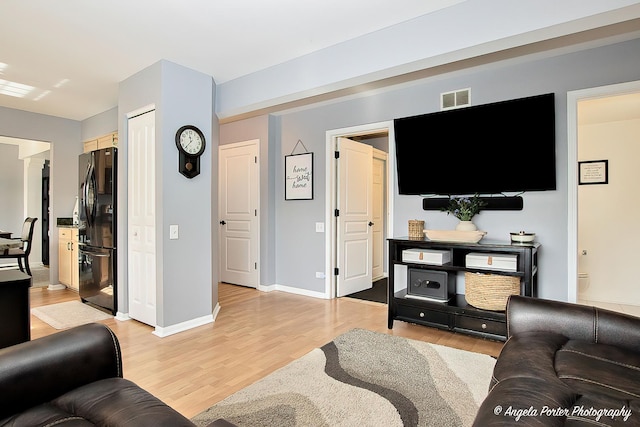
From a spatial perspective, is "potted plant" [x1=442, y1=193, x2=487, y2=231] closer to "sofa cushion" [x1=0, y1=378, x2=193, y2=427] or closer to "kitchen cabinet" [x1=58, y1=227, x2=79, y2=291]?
"sofa cushion" [x1=0, y1=378, x2=193, y2=427]

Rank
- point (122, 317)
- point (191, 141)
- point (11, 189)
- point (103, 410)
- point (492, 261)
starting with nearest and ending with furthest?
point (103, 410), point (492, 261), point (191, 141), point (122, 317), point (11, 189)

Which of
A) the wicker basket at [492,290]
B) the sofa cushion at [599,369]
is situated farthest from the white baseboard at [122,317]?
the sofa cushion at [599,369]

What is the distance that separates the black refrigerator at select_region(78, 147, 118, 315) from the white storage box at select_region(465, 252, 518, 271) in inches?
142

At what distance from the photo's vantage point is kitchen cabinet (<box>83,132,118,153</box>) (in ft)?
14.8

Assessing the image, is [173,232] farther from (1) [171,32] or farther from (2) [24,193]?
(2) [24,193]

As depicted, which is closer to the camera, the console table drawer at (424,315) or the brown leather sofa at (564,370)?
the brown leather sofa at (564,370)

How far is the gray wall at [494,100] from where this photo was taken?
115 inches

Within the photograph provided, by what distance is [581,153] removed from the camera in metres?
4.67

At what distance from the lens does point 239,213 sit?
17.3 feet

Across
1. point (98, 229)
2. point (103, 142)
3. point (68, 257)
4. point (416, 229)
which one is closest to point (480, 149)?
point (416, 229)

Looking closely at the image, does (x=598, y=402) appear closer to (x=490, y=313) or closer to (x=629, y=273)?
(x=490, y=313)

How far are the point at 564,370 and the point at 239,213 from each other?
4553 millimetres

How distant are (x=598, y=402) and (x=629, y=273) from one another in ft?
14.8

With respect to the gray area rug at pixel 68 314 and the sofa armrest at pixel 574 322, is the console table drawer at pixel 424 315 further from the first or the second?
the gray area rug at pixel 68 314
